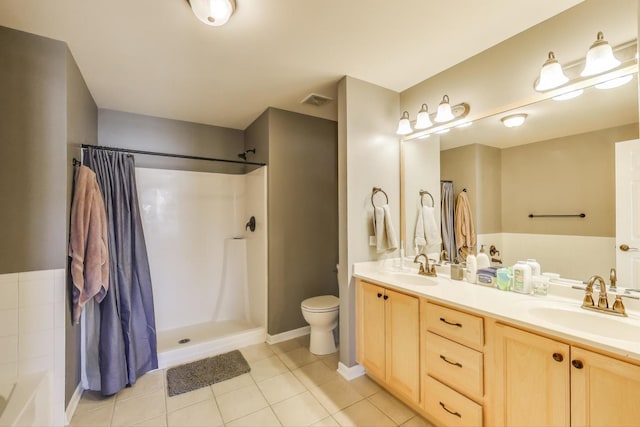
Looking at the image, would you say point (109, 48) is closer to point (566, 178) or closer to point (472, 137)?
point (472, 137)

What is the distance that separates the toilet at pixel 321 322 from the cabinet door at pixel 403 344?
73 cm

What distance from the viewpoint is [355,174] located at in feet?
7.35

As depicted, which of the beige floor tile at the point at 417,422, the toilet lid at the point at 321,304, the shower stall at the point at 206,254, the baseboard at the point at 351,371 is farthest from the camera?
the shower stall at the point at 206,254

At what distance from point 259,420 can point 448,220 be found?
6.23 feet

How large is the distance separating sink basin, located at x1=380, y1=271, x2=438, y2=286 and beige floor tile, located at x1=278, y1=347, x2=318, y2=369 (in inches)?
41.8

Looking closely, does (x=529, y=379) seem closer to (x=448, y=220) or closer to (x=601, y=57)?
(x=448, y=220)

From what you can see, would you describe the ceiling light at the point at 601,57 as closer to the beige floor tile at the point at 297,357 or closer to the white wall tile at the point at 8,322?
→ the beige floor tile at the point at 297,357

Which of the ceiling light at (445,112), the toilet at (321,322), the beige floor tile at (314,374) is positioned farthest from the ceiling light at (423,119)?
the beige floor tile at (314,374)

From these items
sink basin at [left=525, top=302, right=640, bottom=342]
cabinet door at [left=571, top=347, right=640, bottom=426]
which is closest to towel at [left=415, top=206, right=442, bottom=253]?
sink basin at [left=525, top=302, right=640, bottom=342]

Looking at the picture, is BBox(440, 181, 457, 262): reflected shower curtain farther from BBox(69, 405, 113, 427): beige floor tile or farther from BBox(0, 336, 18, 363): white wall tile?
BBox(0, 336, 18, 363): white wall tile

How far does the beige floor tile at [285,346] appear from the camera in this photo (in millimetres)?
2691

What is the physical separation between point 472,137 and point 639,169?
2.87 feet

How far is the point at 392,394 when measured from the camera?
1995 mm

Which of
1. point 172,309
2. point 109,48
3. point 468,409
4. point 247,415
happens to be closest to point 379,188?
point 468,409
